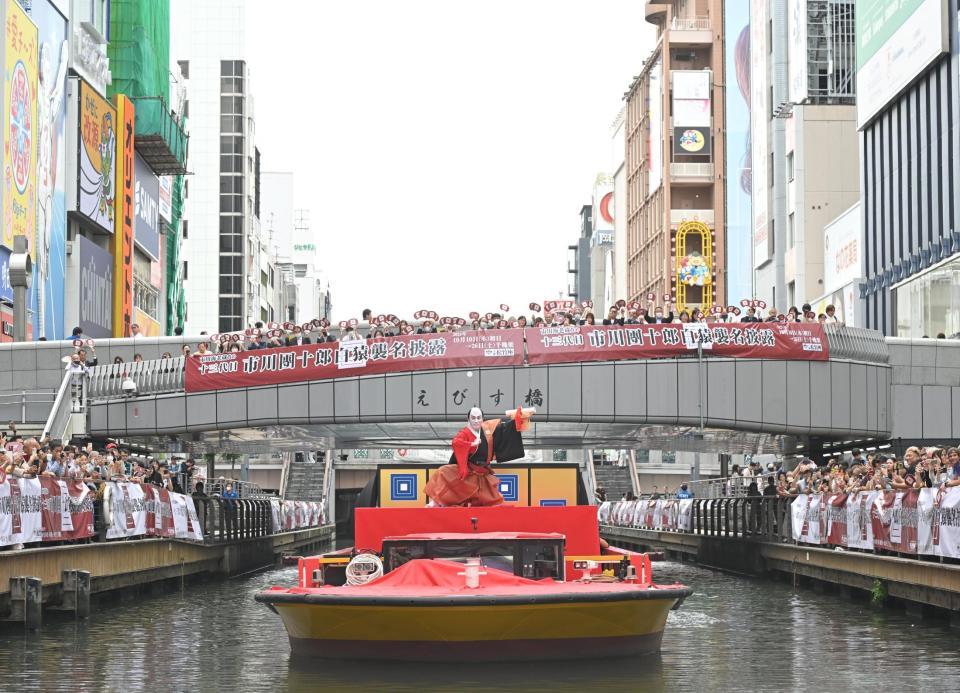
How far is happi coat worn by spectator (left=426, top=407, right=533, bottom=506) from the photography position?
67.1ft

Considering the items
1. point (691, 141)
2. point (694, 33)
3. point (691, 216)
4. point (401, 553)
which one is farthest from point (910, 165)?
point (401, 553)

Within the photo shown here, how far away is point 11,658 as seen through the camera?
65.5 feet

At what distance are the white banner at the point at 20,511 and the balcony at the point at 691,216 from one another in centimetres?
12267

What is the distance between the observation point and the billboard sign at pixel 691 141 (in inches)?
5659

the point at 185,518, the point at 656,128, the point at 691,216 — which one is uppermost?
the point at 656,128

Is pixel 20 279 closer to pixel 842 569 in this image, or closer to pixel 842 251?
pixel 842 569

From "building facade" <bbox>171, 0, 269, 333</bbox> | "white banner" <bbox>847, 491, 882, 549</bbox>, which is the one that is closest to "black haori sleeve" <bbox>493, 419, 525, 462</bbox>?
"white banner" <bbox>847, 491, 882, 549</bbox>

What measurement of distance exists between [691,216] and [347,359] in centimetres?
9366

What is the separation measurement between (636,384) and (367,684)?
40813 mm

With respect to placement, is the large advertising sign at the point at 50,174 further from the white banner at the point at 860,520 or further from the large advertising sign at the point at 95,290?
the white banner at the point at 860,520

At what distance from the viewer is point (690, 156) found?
145 m

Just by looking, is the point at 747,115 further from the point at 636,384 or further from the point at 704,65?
the point at 636,384

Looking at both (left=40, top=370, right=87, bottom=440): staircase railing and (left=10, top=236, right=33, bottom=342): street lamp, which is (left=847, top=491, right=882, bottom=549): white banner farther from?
(left=40, top=370, right=87, bottom=440): staircase railing

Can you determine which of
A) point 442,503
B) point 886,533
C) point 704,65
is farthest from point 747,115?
point 442,503
